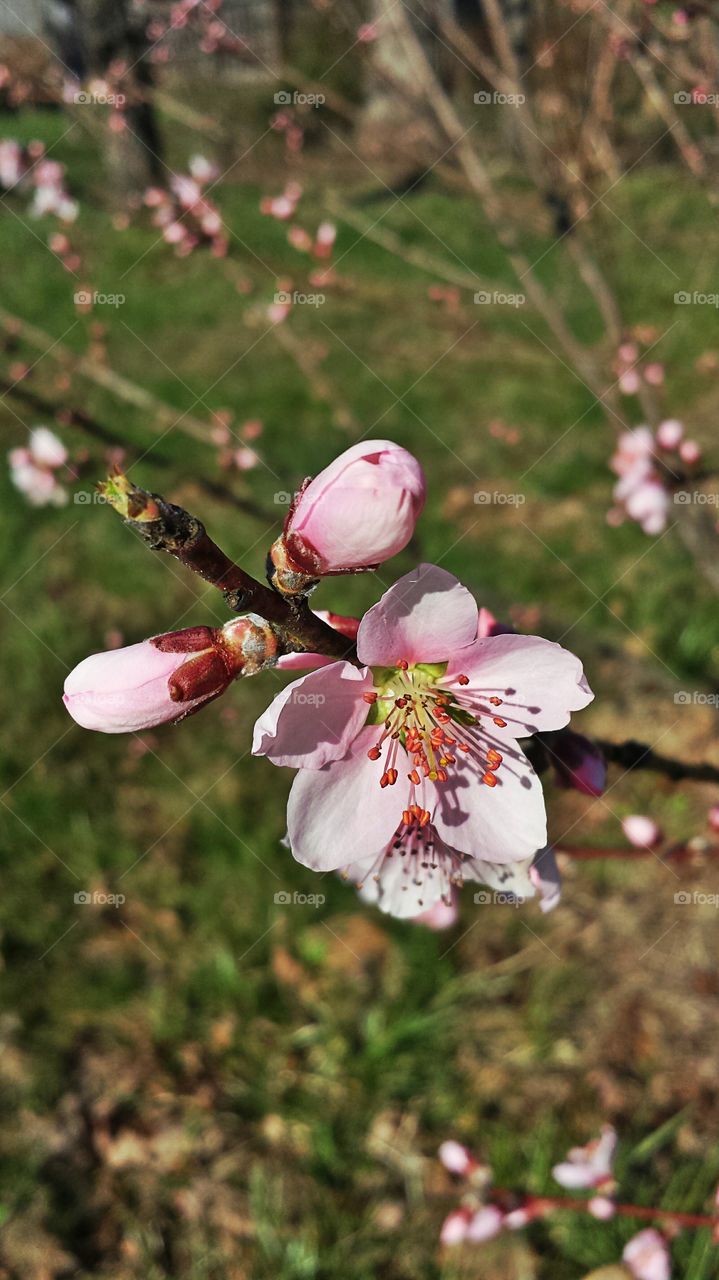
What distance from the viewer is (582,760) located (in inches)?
50.3

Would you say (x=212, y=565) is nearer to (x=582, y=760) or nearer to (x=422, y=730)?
(x=422, y=730)

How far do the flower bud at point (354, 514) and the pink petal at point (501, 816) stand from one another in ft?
1.26

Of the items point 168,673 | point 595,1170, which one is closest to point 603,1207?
point 595,1170

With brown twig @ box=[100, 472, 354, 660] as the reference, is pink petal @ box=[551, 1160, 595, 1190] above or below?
below

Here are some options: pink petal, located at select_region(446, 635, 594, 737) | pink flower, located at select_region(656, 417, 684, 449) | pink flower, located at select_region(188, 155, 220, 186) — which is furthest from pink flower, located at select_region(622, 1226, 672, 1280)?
pink flower, located at select_region(188, 155, 220, 186)

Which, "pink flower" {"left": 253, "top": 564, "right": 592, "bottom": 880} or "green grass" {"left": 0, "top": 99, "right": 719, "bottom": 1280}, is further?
"green grass" {"left": 0, "top": 99, "right": 719, "bottom": 1280}

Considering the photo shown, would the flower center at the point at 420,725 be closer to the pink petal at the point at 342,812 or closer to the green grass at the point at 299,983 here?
the pink petal at the point at 342,812

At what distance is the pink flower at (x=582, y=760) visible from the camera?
1.28 metres

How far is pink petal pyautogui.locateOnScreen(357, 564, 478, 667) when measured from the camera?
3.53 feet

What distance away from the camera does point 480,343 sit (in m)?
5.29

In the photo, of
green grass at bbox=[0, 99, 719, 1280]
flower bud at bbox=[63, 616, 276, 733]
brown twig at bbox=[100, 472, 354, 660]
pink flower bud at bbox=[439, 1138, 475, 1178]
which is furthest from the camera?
green grass at bbox=[0, 99, 719, 1280]

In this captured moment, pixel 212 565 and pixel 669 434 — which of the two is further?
pixel 669 434

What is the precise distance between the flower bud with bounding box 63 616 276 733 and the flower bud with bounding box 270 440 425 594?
0.31ft

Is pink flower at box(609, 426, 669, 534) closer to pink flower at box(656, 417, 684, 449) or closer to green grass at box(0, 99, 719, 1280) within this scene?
pink flower at box(656, 417, 684, 449)
